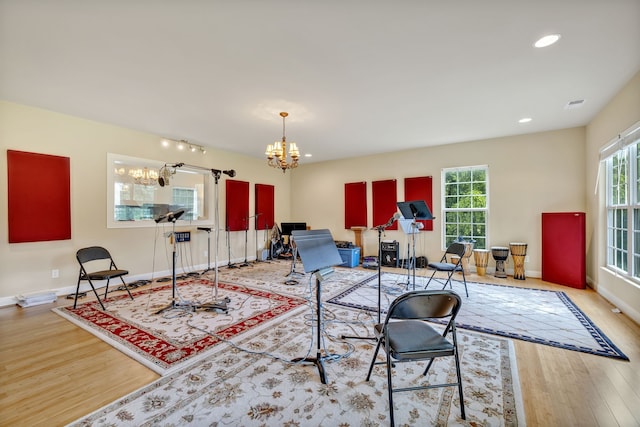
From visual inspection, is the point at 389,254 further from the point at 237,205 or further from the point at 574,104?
the point at 574,104

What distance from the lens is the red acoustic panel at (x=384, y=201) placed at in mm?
6566

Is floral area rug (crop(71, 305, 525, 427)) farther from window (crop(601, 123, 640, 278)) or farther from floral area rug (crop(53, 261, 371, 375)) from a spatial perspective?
window (crop(601, 123, 640, 278))

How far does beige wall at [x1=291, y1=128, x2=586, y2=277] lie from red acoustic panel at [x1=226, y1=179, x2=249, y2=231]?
3091 mm

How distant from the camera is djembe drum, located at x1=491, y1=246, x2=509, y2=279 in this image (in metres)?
5.08

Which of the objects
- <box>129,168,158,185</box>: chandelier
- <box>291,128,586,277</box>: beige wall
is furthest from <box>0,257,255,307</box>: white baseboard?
<box>291,128,586,277</box>: beige wall

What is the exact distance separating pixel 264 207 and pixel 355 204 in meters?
2.54

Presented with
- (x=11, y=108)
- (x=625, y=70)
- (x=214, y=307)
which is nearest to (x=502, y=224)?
(x=625, y=70)

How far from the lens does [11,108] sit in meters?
3.66

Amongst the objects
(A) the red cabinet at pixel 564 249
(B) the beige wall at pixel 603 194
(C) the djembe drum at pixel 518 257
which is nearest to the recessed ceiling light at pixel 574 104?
(B) the beige wall at pixel 603 194

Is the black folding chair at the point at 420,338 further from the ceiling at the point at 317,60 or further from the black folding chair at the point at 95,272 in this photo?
the black folding chair at the point at 95,272

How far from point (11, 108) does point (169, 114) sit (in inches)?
78.3

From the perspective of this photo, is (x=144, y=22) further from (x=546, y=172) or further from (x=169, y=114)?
(x=546, y=172)

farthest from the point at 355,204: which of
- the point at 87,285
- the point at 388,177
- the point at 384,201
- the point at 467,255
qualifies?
the point at 87,285

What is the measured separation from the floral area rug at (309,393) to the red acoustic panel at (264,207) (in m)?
4.91
